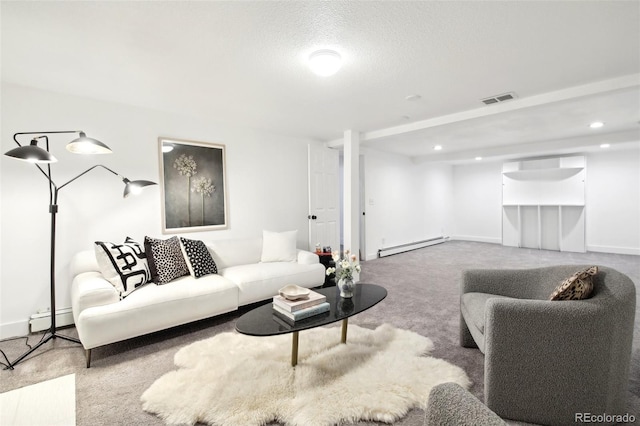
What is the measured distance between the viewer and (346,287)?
2.46 metres

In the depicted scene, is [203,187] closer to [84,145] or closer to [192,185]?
[192,185]

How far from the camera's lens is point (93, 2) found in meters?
1.66

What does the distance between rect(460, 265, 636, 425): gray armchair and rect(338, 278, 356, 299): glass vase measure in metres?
1.06

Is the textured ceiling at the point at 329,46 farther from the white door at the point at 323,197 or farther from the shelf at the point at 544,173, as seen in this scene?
the shelf at the point at 544,173

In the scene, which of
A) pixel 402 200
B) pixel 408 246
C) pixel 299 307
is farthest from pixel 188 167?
pixel 408 246

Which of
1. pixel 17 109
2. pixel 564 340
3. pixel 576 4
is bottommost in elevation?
pixel 564 340

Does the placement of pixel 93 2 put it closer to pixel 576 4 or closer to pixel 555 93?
pixel 576 4

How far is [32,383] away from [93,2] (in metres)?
2.48

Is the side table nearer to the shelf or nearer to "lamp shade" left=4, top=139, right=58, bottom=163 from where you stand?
"lamp shade" left=4, top=139, right=58, bottom=163

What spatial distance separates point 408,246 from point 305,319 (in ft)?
17.7

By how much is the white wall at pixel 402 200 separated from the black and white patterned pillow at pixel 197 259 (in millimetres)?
3544

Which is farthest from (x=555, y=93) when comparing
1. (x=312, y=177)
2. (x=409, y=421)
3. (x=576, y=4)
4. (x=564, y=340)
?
(x=409, y=421)

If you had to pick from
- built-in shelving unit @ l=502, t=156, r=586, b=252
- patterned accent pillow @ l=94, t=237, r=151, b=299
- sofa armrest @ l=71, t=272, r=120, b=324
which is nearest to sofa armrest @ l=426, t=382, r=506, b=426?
sofa armrest @ l=71, t=272, r=120, b=324

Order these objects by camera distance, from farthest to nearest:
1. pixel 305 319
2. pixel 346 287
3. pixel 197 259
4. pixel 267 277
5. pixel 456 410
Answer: pixel 267 277 → pixel 197 259 → pixel 346 287 → pixel 305 319 → pixel 456 410
